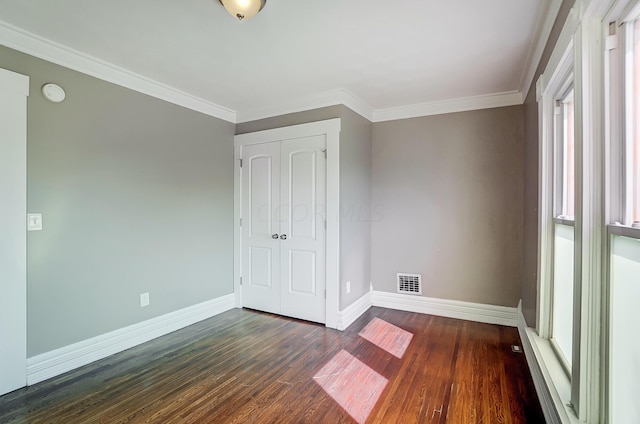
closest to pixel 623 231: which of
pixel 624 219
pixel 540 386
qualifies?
pixel 624 219

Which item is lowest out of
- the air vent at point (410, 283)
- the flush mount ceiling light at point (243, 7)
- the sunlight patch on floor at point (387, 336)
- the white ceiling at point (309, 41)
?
the sunlight patch on floor at point (387, 336)

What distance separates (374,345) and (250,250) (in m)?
1.84

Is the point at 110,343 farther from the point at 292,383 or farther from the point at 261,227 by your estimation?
the point at 261,227

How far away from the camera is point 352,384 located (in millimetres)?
2156

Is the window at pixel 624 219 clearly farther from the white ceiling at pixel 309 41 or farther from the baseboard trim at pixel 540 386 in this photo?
the white ceiling at pixel 309 41

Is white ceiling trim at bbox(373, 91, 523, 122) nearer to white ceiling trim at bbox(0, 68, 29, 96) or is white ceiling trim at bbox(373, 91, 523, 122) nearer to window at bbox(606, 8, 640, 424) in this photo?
window at bbox(606, 8, 640, 424)

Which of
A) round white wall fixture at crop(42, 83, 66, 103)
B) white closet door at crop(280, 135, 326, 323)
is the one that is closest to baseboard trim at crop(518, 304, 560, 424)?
white closet door at crop(280, 135, 326, 323)

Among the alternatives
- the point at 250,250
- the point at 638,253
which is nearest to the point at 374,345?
the point at 250,250

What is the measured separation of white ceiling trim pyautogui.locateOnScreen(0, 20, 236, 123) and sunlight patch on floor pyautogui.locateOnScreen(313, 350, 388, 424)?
9.68ft

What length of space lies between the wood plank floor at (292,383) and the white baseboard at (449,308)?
186mm

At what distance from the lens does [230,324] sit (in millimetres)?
3275

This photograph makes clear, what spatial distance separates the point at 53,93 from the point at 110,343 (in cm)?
206

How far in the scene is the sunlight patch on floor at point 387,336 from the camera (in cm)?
271

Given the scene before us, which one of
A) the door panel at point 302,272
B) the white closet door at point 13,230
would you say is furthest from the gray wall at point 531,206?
the white closet door at point 13,230
